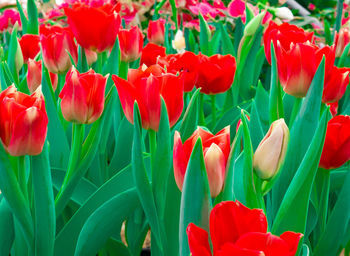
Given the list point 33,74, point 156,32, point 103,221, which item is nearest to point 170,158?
point 103,221

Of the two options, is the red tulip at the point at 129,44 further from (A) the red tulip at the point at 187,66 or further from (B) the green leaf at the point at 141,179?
(B) the green leaf at the point at 141,179

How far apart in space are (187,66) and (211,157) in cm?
39

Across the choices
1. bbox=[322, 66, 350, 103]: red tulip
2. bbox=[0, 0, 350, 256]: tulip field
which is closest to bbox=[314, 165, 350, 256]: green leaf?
bbox=[0, 0, 350, 256]: tulip field

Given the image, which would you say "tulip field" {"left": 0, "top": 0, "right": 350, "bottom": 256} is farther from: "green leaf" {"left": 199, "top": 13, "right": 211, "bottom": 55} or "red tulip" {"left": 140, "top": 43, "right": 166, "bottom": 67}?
"green leaf" {"left": 199, "top": 13, "right": 211, "bottom": 55}

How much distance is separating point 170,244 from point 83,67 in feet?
1.66

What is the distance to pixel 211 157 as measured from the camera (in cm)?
43

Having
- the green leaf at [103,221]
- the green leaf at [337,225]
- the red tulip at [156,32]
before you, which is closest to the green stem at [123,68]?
the red tulip at [156,32]

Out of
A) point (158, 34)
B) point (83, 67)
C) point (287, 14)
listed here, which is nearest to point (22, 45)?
point (83, 67)

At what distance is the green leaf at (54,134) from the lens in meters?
0.75

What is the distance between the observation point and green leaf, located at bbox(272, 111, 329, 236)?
1.63 ft

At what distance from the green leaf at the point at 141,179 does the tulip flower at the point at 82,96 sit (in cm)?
10

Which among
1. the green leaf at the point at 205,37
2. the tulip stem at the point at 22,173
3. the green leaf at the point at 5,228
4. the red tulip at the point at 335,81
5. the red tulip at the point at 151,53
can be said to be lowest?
the green leaf at the point at 5,228

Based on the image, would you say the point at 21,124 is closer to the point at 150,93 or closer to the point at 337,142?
the point at 150,93

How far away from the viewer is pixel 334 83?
69 cm
